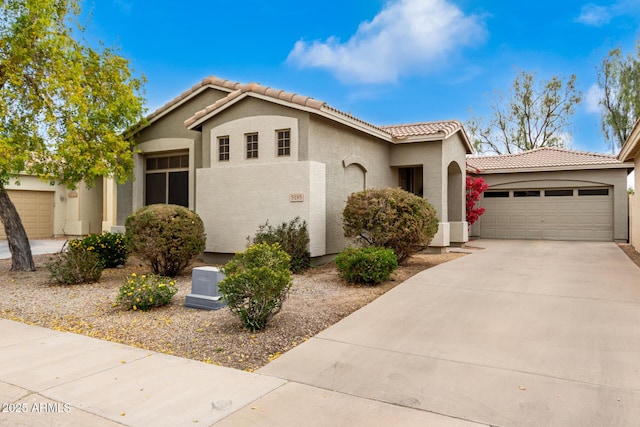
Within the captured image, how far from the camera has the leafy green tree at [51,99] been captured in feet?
33.0

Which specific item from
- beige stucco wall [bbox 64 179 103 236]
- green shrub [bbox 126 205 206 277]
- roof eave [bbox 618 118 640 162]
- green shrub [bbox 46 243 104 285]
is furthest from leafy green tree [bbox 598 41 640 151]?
beige stucco wall [bbox 64 179 103 236]

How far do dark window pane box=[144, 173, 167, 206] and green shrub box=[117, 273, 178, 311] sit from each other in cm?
767

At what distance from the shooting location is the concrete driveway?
381 centimetres

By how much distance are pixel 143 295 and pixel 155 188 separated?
8.42m

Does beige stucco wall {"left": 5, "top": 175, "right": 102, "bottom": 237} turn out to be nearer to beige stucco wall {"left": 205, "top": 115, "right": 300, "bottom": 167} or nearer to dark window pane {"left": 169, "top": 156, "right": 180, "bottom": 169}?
dark window pane {"left": 169, "top": 156, "right": 180, "bottom": 169}

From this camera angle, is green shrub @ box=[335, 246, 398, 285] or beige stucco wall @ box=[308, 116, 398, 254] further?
beige stucco wall @ box=[308, 116, 398, 254]

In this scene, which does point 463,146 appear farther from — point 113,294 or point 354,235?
point 113,294

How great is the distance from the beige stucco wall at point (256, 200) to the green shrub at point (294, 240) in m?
0.18

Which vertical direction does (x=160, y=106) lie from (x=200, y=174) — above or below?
above

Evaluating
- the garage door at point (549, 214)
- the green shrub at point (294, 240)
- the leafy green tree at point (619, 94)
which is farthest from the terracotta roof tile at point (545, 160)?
the green shrub at point (294, 240)

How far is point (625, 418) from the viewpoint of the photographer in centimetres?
362

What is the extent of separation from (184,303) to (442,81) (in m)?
20.9

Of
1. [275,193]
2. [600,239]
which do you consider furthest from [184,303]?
[600,239]

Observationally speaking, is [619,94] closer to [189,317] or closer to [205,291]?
[205,291]
